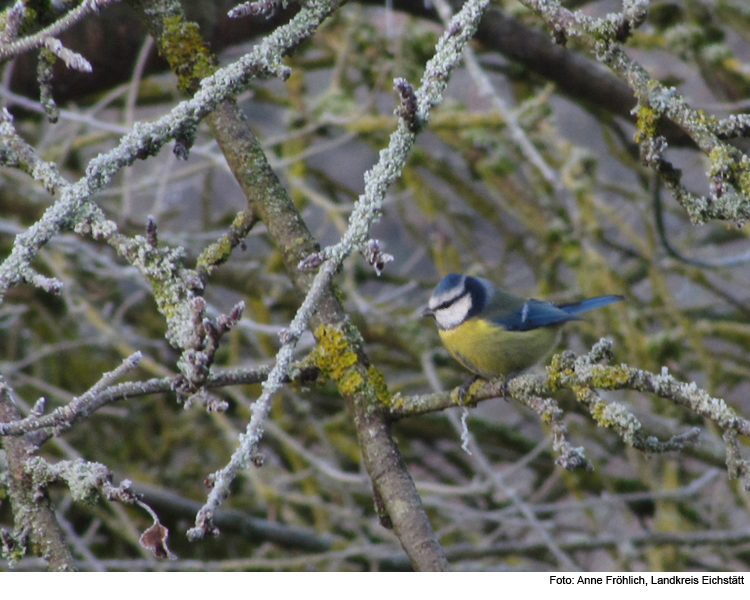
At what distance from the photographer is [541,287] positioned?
125 inches

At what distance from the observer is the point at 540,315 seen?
2.23m

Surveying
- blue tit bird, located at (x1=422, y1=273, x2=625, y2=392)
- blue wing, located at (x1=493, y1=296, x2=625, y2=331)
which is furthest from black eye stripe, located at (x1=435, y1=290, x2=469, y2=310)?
blue wing, located at (x1=493, y1=296, x2=625, y2=331)

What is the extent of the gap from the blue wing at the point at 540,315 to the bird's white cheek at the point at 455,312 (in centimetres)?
10

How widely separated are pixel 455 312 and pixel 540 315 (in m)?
0.24

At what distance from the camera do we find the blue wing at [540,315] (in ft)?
7.19

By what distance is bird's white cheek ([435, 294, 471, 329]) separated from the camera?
7.41ft

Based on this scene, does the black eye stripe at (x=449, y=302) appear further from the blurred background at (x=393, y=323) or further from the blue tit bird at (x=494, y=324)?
the blurred background at (x=393, y=323)

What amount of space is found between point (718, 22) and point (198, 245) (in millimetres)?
2200

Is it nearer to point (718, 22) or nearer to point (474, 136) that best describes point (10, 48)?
point (474, 136)

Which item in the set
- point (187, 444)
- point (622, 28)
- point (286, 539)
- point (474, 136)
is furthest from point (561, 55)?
point (187, 444)

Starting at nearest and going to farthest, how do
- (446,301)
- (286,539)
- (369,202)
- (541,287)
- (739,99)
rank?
1. (369,202)
2. (446,301)
3. (286,539)
4. (739,99)
5. (541,287)

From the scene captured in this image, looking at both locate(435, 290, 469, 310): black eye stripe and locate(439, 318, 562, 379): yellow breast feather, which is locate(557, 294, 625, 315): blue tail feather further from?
locate(435, 290, 469, 310): black eye stripe

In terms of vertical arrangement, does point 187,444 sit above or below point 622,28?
below

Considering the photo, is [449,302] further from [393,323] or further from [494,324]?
[393,323]
